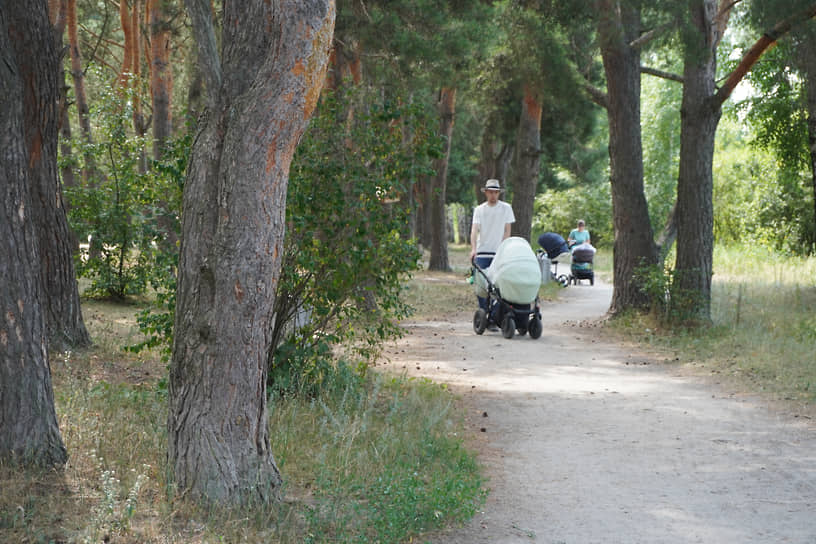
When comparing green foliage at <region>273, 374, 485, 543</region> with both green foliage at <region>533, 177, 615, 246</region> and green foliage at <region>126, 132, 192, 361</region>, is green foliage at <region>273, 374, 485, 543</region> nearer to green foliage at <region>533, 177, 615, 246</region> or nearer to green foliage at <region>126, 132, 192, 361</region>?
green foliage at <region>126, 132, 192, 361</region>

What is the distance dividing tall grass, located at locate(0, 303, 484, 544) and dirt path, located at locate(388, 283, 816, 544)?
0.36 meters

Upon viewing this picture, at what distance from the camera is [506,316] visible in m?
→ 13.5

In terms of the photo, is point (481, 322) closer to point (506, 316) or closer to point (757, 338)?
point (506, 316)

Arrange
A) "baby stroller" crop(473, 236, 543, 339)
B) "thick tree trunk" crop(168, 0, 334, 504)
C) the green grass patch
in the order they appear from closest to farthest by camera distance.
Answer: "thick tree trunk" crop(168, 0, 334, 504) → the green grass patch → "baby stroller" crop(473, 236, 543, 339)

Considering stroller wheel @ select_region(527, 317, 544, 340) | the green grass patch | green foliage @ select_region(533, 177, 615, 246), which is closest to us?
the green grass patch

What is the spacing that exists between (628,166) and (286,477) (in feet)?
35.0

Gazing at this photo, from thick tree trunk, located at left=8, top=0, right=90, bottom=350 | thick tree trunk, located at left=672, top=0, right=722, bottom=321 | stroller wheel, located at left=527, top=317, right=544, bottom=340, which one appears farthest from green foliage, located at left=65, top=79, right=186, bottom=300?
thick tree trunk, located at left=672, top=0, right=722, bottom=321

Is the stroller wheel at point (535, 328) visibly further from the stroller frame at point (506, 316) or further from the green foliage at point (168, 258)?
the green foliage at point (168, 258)

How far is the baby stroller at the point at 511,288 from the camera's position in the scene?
1266 cm

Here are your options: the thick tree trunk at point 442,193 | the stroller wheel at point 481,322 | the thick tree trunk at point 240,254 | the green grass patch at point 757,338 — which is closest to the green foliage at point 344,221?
the thick tree trunk at point 240,254

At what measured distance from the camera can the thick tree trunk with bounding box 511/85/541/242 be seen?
21.6 meters

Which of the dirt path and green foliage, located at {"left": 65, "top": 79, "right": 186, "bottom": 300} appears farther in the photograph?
green foliage, located at {"left": 65, "top": 79, "right": 186, "bottom": 300}

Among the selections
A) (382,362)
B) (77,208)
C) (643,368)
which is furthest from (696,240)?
(77,208)

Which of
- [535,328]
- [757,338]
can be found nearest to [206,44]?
[535,328]
